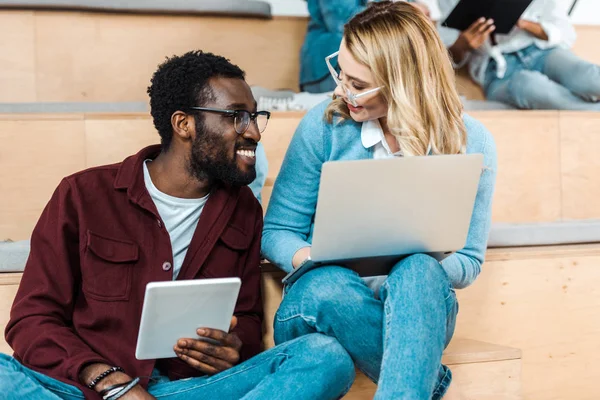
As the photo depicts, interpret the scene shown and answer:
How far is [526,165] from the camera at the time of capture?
7.53 feet

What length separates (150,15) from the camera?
8.50 feet

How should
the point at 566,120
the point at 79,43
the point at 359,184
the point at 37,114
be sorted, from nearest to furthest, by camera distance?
1. the point at 359,184
2. the point at 37,114
3. the point at 566,120
4. the point at 79,43

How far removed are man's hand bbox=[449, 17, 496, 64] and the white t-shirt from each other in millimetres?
1382

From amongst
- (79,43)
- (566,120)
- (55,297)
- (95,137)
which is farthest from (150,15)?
(55,297)

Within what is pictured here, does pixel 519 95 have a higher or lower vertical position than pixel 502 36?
lower

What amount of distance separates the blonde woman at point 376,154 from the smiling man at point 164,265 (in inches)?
2.0

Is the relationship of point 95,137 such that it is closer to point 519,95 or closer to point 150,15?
point 150,15

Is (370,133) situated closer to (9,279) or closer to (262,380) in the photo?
(262,380)

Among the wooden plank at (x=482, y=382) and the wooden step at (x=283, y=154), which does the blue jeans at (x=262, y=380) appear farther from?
the wooden step at (x=283, y=154)

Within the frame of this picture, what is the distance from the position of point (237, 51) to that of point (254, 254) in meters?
1.39

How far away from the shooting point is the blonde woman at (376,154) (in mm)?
1268

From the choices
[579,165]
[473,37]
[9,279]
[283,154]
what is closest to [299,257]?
[9,279]

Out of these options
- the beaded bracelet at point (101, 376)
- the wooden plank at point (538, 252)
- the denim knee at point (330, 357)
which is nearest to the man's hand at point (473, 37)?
the wooden plank at point (538, 252)

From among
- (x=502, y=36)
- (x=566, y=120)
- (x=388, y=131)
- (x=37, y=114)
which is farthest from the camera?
(x=502, y=36)
